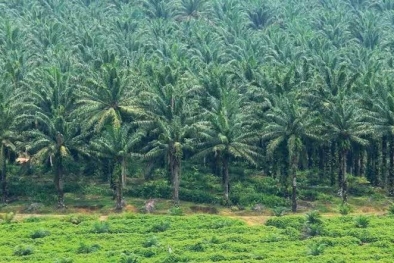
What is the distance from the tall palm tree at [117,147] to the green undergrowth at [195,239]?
236 centimetres

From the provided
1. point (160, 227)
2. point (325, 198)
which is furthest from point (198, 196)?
point (325, 198)

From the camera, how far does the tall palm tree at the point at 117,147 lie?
178 feet

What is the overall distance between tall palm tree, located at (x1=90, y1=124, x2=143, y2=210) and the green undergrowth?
93.1 inches

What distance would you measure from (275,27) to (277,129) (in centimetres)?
4014

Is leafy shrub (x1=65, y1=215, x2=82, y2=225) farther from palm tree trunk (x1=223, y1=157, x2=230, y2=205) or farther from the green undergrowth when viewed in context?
palm tree trunk (x1=223, y1=157, x2=230, y2=205)

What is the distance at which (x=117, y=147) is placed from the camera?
179ft

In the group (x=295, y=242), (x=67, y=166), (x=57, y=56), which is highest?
(x=57, y=56)

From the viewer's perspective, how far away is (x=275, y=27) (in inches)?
3735

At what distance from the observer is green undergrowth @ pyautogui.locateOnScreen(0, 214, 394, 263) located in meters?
46.2

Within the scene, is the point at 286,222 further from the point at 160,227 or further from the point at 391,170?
the point at 391,170

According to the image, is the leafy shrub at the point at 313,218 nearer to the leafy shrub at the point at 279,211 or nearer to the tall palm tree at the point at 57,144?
the leafy shrub at the point at 279,211

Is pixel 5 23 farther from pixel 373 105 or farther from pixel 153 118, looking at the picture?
pixel 373 105

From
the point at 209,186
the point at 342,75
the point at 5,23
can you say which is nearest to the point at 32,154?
the point at 209,186

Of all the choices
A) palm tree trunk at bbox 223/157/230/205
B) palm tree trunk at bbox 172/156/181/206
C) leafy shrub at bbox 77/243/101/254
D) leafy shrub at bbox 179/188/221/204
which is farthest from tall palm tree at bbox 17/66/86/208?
palm tree trunk at bbox 223/157/230/205
